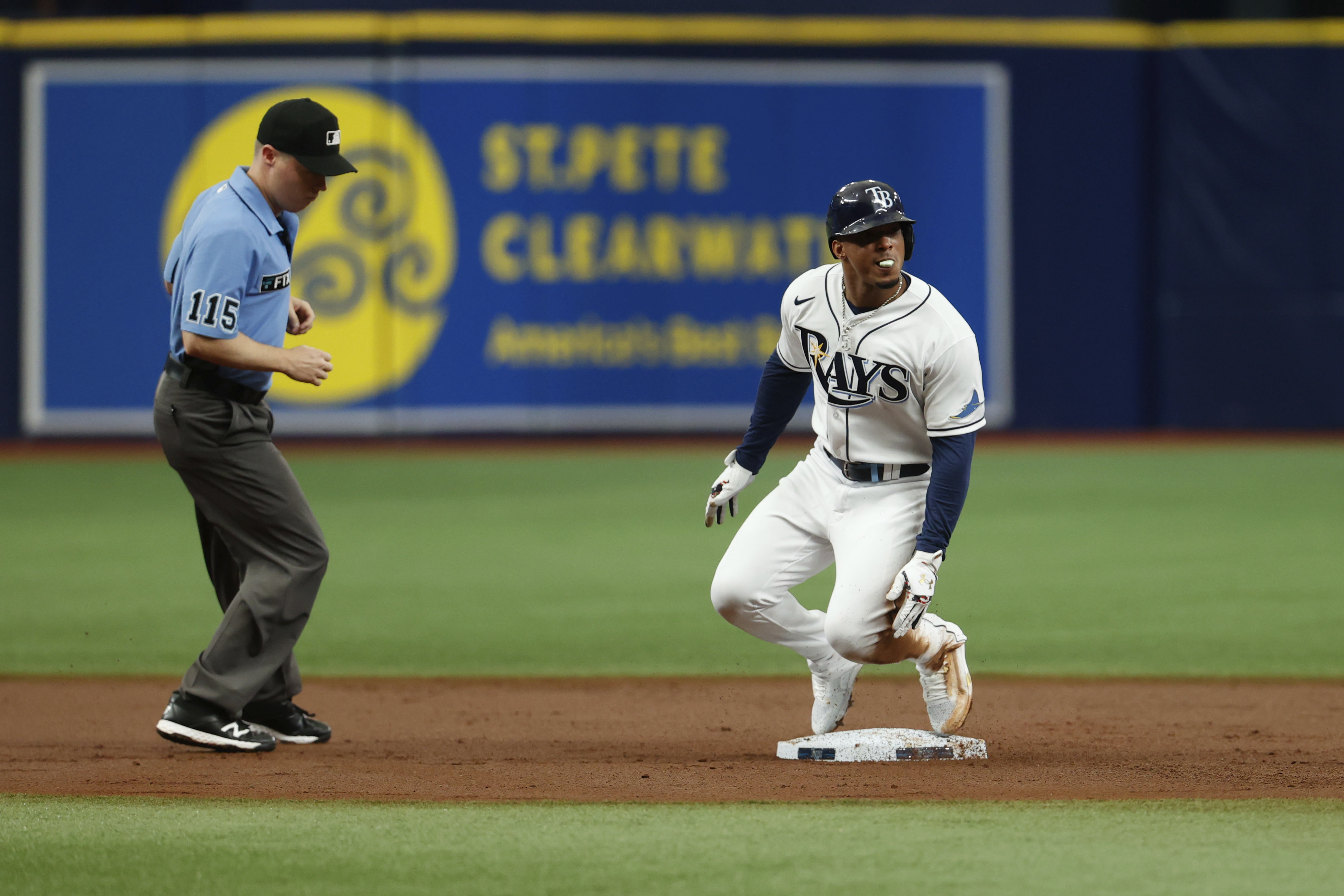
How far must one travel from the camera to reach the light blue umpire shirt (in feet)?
16.4

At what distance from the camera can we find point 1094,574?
30.4 feet

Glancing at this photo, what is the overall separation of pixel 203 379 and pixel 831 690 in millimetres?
2163

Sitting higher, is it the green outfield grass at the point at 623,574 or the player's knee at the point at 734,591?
the player's knee at the point at 734,591

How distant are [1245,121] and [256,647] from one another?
48.8 ft

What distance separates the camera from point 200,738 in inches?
204

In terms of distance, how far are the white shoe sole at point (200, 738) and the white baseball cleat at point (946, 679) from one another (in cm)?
206

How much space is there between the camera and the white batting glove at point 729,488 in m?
5.44

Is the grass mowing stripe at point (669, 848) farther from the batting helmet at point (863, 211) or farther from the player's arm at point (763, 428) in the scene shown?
the batting helmet at point (863, 211)

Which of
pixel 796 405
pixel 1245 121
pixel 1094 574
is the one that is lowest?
pixel 1094 574

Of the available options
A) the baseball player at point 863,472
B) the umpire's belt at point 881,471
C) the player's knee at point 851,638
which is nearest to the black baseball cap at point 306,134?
the baseball player at point 863,472

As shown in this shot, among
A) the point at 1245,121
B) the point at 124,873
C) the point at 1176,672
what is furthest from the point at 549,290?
the point at 124,873

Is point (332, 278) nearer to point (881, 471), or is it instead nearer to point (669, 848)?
point (881, 471)

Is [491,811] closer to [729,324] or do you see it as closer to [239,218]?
[239,218]

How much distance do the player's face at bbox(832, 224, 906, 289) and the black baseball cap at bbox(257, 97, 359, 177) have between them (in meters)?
1.53
